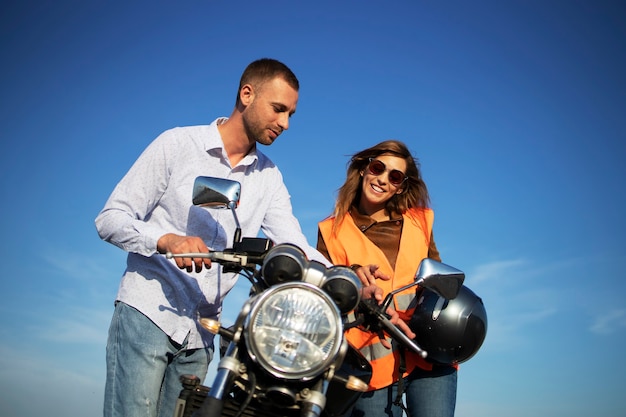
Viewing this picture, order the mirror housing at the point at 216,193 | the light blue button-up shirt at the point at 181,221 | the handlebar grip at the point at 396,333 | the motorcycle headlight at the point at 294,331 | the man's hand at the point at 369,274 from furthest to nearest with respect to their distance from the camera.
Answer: the light blue button-up shirt at the point at 181,221, the man's hand at the point at 369,274, the mirror housing at the point at 216,193, the handlebar grip at the point at 396,333, the motorcycle headlight at the point at 294,331

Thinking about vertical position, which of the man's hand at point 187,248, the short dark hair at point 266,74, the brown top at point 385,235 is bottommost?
the man's hand at point 187,248

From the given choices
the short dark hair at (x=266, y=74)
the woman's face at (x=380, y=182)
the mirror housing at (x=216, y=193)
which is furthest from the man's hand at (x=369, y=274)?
the short dark hair at (x=266, y=74)

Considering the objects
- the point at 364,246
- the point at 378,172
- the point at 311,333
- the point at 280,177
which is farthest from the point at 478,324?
the point at 311,333

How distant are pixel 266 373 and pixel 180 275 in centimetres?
144

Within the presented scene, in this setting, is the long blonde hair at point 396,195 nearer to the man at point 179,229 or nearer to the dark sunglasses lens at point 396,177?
the dark sunglasses lens at point 396,177

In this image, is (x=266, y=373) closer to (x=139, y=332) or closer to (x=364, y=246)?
(x=139, y=332)

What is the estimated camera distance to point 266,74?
4.08m

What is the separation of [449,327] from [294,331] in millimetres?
1807

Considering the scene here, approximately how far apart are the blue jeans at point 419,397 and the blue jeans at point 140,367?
126 centimetres

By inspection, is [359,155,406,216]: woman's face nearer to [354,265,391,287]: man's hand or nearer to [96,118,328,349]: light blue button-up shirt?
[96,118,328,349]: light blue button-up shirt

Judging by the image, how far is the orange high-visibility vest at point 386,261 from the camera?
3.90 metres

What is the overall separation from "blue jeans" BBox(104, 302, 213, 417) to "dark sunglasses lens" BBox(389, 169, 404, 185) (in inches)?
77.4

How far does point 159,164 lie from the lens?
3537 millimetres

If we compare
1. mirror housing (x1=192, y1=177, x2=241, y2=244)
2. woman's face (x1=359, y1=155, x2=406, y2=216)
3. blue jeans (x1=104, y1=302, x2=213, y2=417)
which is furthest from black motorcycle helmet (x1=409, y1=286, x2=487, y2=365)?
mirror housing (x1=192, y1=177, x2=241, y2=244)
